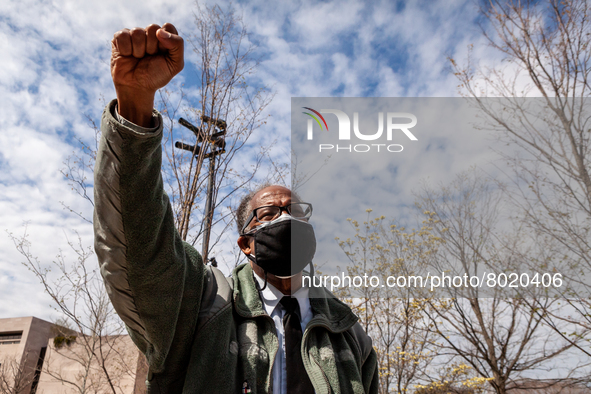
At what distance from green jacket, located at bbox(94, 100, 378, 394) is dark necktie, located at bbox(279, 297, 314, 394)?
1.7 inches

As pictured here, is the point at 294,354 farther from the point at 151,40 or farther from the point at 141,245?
the point at 151,40

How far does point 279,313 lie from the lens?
73.9 inches

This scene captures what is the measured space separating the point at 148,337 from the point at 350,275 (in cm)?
799

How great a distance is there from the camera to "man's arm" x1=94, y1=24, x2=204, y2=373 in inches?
41.7

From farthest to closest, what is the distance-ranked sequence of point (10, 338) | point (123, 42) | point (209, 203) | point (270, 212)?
point (10, 338), point (209, 203), point (270, 212), point (123, 42)

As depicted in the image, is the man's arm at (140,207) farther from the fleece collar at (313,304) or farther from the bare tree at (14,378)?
the bare tree at (14,378)

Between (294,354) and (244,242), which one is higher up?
(244,242)

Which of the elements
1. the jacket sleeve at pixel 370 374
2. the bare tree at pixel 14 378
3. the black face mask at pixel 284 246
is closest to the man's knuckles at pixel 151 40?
the black face mask at pixel 284 246

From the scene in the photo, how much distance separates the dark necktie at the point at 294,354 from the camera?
5.26 ft

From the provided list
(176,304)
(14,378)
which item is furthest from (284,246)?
(14,378)

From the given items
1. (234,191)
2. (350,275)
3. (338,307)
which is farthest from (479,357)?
(338,307)

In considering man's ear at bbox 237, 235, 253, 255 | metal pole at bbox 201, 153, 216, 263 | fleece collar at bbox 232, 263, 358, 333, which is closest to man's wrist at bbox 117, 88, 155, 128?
fleece collar at bbox 232, 263, 358, 333

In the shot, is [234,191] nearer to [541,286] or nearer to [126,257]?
[126,257]

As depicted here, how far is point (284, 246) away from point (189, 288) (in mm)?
696
